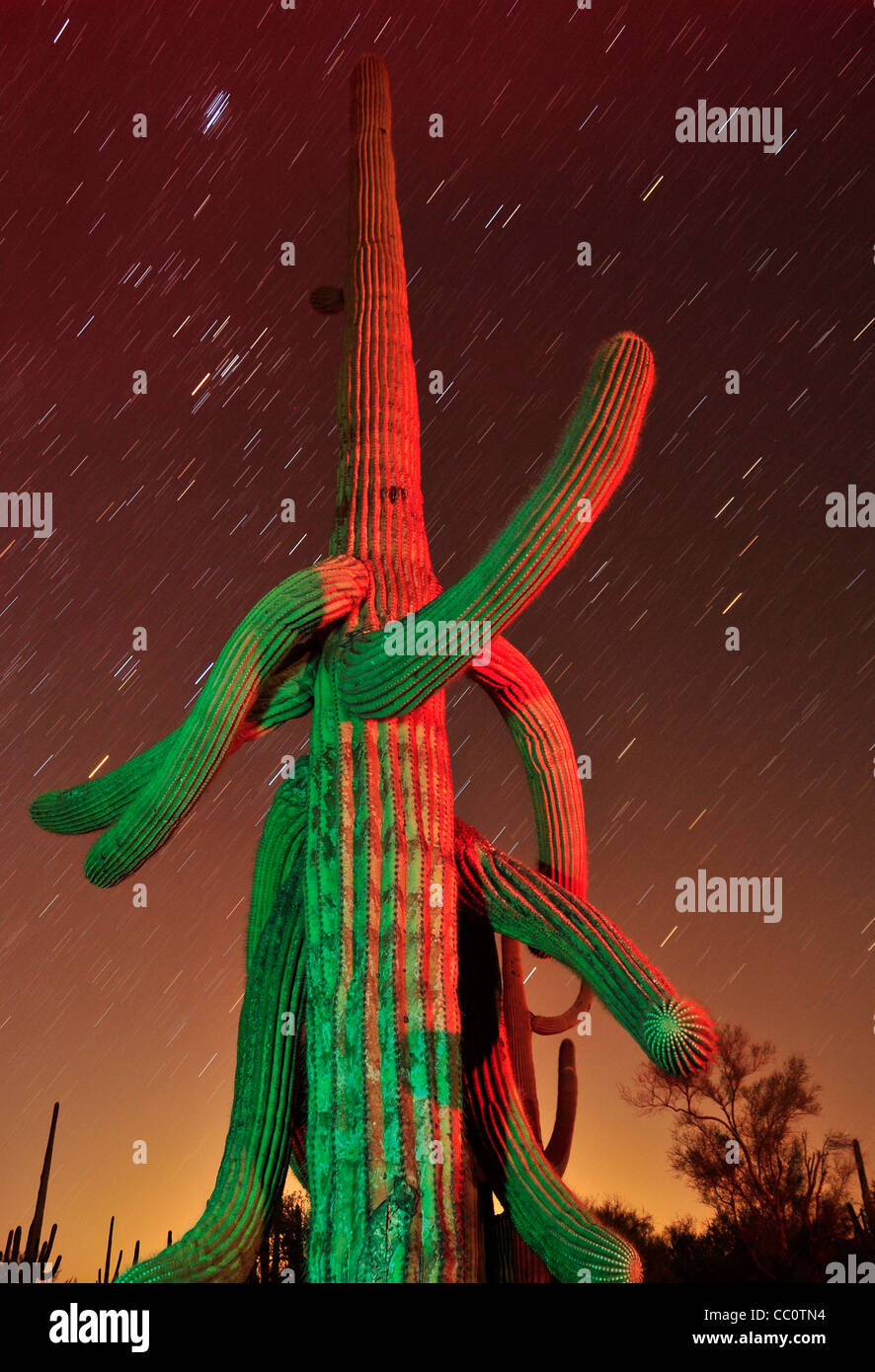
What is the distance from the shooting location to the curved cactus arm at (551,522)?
538cm

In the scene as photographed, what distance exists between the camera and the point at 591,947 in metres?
5.49

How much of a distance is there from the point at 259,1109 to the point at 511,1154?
3.57ft

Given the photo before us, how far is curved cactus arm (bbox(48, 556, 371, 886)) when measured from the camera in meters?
5.59

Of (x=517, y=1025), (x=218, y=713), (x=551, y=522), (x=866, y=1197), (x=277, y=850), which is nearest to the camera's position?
(x=551, y=522)

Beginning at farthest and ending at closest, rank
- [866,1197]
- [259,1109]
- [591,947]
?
[866,1197], [259,1109], [591,947]

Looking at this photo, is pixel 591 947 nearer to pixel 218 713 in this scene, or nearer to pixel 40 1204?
pixel 218 713

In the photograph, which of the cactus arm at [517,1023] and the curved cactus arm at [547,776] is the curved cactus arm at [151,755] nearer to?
the curved cactus arm at [547,776]

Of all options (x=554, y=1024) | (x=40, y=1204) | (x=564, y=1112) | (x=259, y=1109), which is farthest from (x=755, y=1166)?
(x=259, y=1109)

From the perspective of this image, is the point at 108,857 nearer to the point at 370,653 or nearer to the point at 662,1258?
the point at 370,653

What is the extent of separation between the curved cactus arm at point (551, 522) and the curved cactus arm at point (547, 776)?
0.92 metres

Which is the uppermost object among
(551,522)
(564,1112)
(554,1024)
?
(551,522)

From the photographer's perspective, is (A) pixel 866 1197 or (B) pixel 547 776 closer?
(B) pixel 547 776

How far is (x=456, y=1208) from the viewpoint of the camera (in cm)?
520

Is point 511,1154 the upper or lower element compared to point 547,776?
lower
